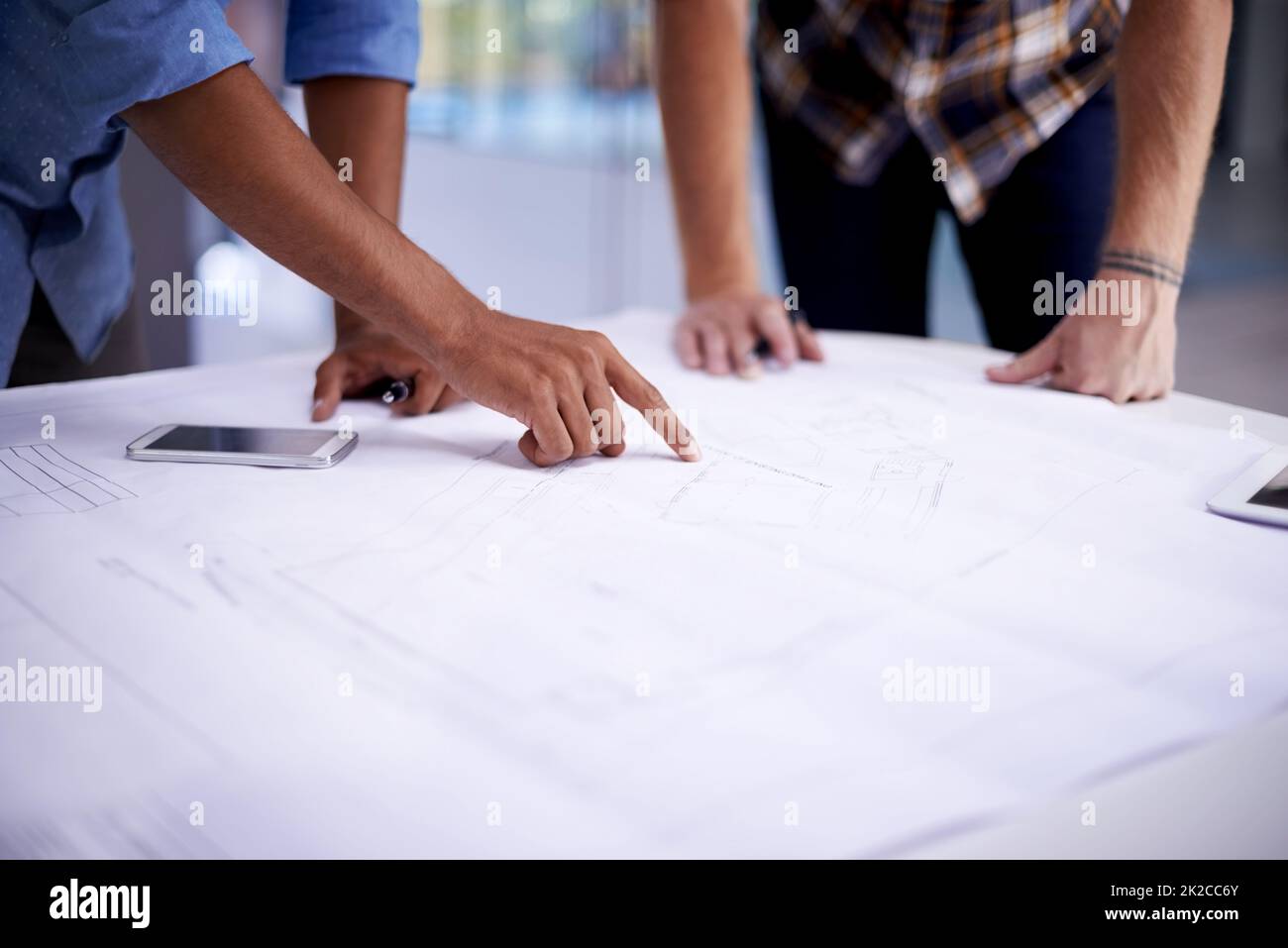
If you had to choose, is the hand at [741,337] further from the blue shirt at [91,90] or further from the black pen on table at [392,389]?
the blue shirt at [91,90]

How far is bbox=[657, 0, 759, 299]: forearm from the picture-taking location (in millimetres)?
1411

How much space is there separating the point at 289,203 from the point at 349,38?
45 centimetres

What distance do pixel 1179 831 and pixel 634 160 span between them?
146 inches

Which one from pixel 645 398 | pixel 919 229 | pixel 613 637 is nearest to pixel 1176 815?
pixel 613 637

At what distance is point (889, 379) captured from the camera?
3.87ft

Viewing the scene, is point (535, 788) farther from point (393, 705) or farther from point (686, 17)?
point (686, 17)

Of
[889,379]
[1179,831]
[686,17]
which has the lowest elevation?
[1179,831]

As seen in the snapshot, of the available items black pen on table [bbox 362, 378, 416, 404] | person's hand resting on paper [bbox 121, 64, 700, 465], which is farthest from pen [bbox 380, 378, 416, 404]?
person's hand resting on paper [bbox 121, 64, 700, 465]

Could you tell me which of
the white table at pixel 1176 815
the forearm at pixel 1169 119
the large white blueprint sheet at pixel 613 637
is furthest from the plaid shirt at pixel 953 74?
the white table at pixel 1176 815

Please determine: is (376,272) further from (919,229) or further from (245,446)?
(919,229)

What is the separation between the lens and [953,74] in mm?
1304

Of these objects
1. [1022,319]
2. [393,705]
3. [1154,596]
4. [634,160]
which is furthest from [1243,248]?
[393,705]

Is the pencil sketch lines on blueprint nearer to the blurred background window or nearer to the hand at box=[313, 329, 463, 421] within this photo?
the hand at box=[313, 329, 463, 421]

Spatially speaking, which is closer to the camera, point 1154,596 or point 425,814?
point 425,814
